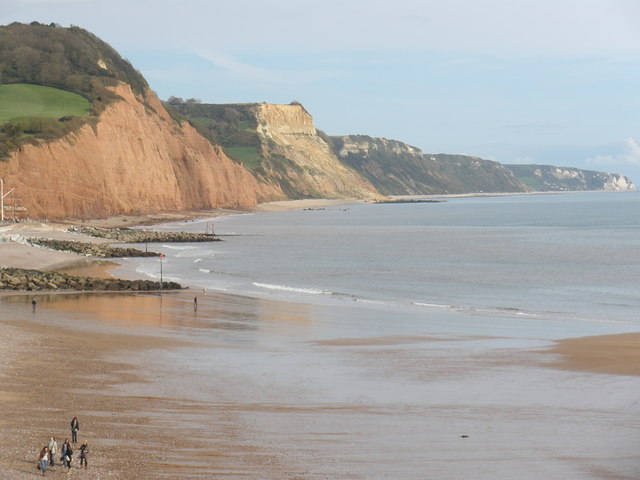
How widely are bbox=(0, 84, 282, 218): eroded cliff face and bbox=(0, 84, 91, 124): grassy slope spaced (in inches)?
184

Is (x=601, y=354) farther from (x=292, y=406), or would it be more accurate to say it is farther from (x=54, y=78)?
(x=54, y=78)

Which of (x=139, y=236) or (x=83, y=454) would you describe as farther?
(x=139, y=236)

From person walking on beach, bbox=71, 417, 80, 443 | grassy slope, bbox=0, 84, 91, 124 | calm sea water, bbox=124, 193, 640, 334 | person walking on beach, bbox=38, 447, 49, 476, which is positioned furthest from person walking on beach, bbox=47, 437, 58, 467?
grassy slope, bbox=0, 84, 91, 124

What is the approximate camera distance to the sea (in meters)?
14.3

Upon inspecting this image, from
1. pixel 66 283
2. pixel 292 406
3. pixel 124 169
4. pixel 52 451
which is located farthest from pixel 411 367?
pixel 124 169

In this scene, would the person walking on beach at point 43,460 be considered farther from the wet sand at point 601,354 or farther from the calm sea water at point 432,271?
the calm sea water at point 432,271

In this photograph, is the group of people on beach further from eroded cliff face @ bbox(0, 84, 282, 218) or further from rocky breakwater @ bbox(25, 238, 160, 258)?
eroded cliff face @ bbox(0, 84, 282, 218)

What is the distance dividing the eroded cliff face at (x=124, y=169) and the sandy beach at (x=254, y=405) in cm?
6003

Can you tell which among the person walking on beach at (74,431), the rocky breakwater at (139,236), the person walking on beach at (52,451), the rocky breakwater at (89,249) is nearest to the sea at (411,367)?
the person walking on beach at (74,431)

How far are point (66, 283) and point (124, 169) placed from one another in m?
63.6

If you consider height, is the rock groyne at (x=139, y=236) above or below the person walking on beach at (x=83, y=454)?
above

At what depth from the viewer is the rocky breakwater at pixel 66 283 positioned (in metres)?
38.4

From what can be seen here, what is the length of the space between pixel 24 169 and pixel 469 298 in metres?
59.6

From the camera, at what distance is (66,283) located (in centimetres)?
3972
